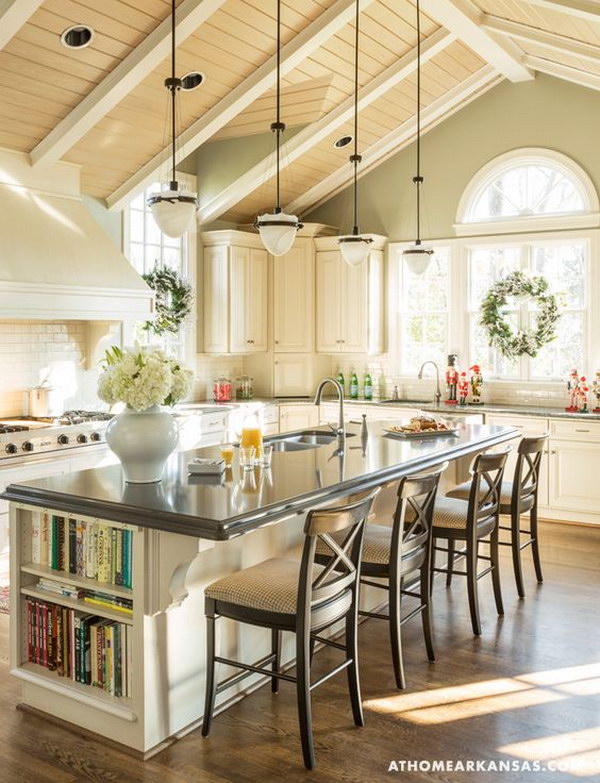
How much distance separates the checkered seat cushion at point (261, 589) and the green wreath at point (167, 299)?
4.40 metres

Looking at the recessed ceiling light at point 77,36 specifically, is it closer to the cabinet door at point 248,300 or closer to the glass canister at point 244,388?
the cabinet door at point 248,300

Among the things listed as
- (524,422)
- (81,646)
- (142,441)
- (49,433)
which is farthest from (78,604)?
(524,422)

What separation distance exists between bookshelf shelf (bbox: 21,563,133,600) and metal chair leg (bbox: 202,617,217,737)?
1.20 feet

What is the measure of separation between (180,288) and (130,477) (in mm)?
4176

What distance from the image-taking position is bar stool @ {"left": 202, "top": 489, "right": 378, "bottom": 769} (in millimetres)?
3064

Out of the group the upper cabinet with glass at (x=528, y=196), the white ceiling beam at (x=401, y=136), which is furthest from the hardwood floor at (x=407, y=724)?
the white ceiling beam at (x=401, y=136)

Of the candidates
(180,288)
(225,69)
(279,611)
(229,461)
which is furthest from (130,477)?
(180,288)

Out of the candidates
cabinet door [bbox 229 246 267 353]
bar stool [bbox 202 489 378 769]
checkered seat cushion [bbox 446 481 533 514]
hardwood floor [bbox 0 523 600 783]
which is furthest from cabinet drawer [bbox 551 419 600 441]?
bar stool [bbox 202 489 378 769]

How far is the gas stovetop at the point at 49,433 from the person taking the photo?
5.42 metres

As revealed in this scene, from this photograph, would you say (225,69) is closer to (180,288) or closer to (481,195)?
(180,288)

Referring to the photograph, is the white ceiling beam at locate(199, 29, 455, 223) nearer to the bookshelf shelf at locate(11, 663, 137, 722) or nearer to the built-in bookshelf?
the built-in bookshelf

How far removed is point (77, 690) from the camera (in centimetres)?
333

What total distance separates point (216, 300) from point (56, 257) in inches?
94.2

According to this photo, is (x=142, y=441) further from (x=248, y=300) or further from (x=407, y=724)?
(x=248, y=300)
